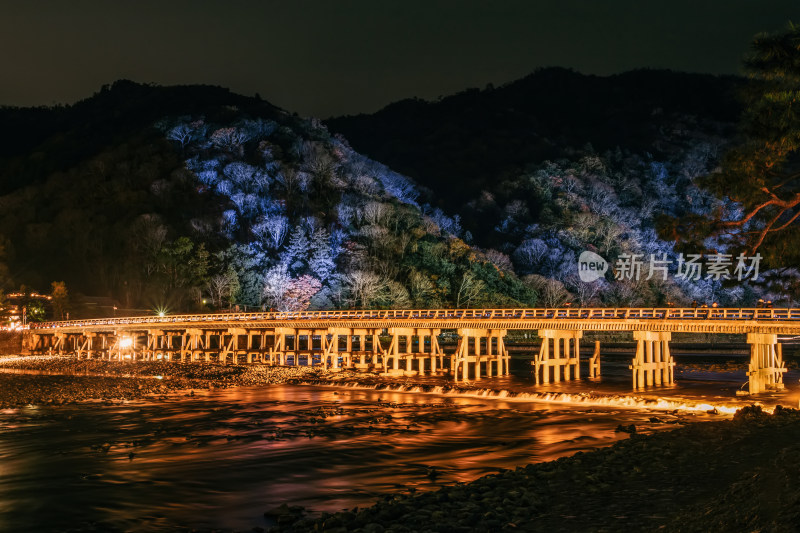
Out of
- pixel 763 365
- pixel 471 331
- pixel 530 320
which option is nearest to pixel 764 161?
pixel 763 365

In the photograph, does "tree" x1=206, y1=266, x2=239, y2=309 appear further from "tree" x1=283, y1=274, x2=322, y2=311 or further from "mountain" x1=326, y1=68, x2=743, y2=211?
"mountain" x1=326, y1=68, x2=743, y2=211

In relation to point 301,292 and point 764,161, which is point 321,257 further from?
point 764,161

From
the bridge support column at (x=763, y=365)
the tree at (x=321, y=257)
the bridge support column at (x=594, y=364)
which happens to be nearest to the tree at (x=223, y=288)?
the tree at (x=321, y=257)

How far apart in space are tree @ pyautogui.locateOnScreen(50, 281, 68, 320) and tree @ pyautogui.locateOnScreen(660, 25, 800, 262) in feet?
244

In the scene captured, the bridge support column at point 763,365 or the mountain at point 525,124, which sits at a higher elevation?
the mountain at point 525,124

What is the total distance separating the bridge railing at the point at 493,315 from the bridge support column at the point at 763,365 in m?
1.02

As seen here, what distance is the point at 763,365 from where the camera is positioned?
2870 centimetres

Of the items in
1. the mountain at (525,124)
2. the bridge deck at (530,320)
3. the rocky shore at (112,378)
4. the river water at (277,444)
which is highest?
the mountain at (525,124)

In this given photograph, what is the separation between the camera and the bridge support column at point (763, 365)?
2833 cm

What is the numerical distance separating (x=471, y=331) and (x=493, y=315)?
151 cm

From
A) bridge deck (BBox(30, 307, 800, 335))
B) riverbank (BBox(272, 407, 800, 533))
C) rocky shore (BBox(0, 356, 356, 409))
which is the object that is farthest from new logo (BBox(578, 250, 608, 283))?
riverbank (BBox(272, 407, 800, 533))

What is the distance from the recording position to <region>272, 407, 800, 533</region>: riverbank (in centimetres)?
934

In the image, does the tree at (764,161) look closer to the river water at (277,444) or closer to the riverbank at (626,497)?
the riverbank at (626,497)

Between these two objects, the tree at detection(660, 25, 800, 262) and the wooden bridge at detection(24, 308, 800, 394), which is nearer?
the tree at detection(660, 25, 800, 262)
